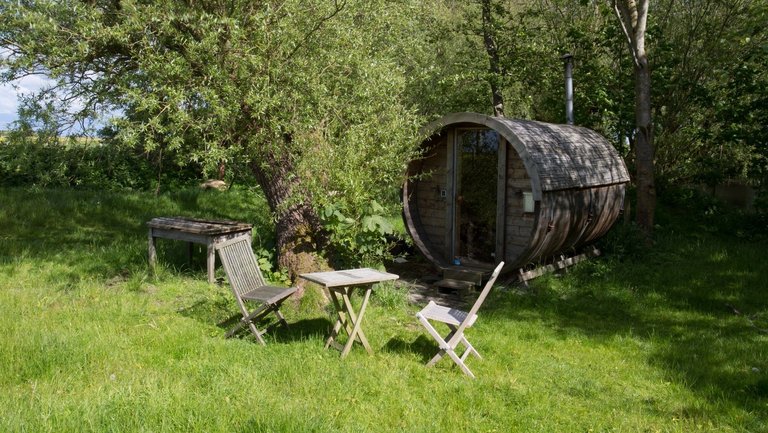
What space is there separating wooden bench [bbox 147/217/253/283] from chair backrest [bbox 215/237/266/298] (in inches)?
75.1

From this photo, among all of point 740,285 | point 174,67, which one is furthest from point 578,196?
point 174,67

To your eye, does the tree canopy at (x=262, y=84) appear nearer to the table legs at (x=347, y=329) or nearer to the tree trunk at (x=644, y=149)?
the tree trunk at (x=644, y=149)

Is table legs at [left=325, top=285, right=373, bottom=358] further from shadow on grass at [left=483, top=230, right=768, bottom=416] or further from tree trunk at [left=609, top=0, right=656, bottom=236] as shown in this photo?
tree trunk at [left=609, top=0, right=656, bottom=236]

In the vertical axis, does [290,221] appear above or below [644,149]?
below

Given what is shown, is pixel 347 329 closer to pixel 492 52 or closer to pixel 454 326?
pixel 454 326

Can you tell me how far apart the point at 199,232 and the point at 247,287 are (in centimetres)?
246

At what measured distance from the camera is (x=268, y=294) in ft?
21.9

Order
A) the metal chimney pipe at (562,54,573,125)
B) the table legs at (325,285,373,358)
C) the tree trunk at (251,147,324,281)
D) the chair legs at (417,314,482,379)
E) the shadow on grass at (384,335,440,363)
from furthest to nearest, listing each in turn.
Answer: the metal chimney pipe at (562,54,573,125) → the tree trunk at (251,147,324,281) → the shadow on grass at (384,335,440,363) → the table legs at (325,285,373,358) → the chair legs at (417,314,482,379)

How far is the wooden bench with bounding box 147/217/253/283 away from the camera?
9.09m

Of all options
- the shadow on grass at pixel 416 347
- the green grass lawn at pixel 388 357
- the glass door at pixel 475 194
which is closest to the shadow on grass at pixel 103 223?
the green grass lawn at pixel 388 357

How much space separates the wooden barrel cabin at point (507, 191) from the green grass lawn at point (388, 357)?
876 millimetres

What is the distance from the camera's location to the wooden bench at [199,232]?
909 cm

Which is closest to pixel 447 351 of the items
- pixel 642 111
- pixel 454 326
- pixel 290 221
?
pixel 454 326

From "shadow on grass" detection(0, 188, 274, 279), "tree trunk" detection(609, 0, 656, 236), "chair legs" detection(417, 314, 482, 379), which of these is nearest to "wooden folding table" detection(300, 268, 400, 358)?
"chair legs" detection(417, 314, 482, 379)
